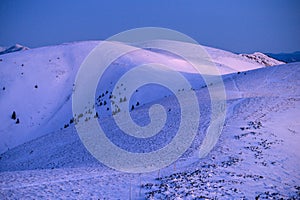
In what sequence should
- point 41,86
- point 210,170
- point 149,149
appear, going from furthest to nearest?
point 41,86, point 149,149, point 210,170

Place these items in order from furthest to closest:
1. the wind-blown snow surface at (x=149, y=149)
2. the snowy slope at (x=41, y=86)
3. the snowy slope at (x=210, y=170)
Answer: the snowy slope at (x=41, y=86)
the wind-blown snow surface at (x=149, y=149)
the snowy slope at (x=210, y=170)

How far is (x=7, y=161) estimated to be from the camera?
58.1 ft

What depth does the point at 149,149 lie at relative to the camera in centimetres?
1370

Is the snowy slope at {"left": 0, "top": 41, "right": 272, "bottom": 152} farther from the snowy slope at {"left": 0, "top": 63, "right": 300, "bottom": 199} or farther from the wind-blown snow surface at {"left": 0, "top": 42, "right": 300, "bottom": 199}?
the snowy slope at {"left": 0, "top": 63, "right": 300, "bottom": 199}

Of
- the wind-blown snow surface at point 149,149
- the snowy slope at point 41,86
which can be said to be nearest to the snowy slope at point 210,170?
the wind-blown snow surface at point 149,149

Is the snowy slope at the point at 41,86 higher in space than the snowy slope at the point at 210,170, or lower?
higher

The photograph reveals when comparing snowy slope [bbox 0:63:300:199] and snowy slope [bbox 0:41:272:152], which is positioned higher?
snowy slope [bbox 0:41:272:152]

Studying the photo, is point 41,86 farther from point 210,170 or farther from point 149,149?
point 210,170

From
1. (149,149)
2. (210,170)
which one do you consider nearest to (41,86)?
(149,149)

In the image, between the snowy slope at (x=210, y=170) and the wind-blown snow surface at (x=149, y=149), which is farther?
the wind-blown snow surface at (x=149, y=149)

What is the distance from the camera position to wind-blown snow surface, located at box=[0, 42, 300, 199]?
349 inches

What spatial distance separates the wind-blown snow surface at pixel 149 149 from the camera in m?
8.88

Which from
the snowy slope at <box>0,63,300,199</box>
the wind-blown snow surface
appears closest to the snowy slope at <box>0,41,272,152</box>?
the wind-blown snow surface

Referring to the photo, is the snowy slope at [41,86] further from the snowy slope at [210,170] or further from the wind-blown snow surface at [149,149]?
the snowy slope at [210,170]
